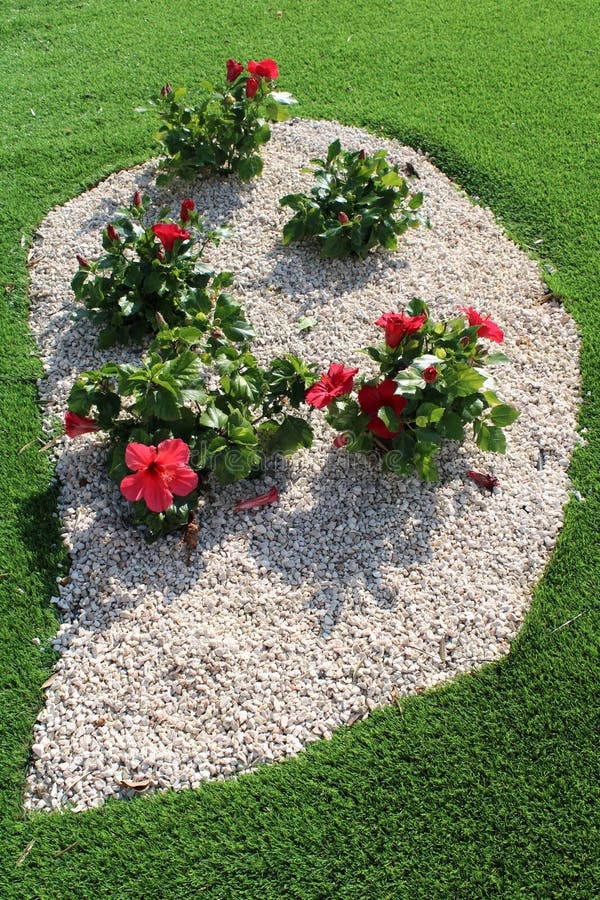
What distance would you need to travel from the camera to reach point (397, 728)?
2637mm

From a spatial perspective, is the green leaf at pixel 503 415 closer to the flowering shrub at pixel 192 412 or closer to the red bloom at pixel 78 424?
the flowering shrub at pixel 192 412

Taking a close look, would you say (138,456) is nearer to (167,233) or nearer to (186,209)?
(167,233)

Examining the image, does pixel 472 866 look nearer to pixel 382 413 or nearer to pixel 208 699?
pixel 208 699

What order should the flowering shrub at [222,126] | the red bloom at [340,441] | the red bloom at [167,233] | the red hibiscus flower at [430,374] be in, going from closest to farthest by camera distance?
the red hibiscus flower at [430,374] → the red bloom at [340,441] → the red bloom at [167,233] → the flowering shrub at [222,126]

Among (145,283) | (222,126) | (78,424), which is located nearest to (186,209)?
(145,283)

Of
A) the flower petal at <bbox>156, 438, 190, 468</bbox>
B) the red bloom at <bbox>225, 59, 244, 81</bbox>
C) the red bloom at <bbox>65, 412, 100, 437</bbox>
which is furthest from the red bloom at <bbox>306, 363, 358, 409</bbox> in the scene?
the red bloom at <bbox>225, 59, 244, 81</bbox>

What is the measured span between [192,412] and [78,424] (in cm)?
51

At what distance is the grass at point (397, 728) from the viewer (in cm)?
235

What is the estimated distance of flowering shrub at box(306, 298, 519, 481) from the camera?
9.73 ft

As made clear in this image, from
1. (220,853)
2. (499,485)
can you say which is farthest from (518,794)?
(499,485)

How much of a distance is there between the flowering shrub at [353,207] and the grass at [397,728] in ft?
3.27

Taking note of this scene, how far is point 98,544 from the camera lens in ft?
10.2

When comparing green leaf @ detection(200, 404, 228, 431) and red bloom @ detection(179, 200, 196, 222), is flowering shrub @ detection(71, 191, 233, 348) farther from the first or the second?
green leaf @ detection(200, 404, 228, 431)

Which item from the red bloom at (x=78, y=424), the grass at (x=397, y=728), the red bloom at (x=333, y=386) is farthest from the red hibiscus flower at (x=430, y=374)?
the red bloom at (x=78, y=424)
